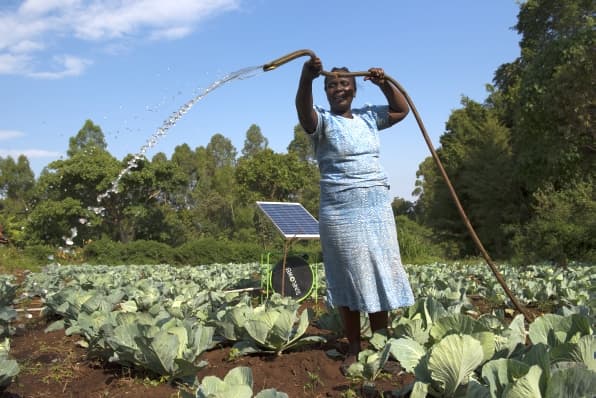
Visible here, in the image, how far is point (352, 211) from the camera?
2.90 meters

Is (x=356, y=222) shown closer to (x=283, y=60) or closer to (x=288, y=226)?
(x=283, y=60)

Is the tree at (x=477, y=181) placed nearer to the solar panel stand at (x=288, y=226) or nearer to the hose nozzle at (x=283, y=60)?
the solar panel stand at (x=288, y=226)

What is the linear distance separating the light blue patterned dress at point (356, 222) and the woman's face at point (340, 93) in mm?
90

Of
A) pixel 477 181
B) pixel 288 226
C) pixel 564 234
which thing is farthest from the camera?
pixel 477 181

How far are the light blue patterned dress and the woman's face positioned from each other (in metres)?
0.09

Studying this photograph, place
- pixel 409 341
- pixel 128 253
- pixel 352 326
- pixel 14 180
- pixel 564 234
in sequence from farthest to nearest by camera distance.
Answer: pixel 14 180 < pixel 128 253 < pixel 564 234 < pixel 352 326 < pixel 409 341

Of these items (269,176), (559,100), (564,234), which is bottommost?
(564,234)

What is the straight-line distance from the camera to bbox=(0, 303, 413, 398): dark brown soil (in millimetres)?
2588

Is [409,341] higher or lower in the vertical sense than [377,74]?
lower

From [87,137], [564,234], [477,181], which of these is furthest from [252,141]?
[564,234]

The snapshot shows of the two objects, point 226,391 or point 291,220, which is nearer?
point 226,391

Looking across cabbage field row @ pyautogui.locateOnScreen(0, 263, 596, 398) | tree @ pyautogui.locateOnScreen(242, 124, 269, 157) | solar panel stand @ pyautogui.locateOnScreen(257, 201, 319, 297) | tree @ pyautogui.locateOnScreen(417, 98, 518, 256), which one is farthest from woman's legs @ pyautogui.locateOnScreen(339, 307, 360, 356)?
tree @ pyautogui.locateOnScreen(242, 124, 269, 157)

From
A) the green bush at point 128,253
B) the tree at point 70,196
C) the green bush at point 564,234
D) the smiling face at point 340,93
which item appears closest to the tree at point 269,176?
the tree at point 70,196

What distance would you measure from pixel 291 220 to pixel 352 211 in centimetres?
321
